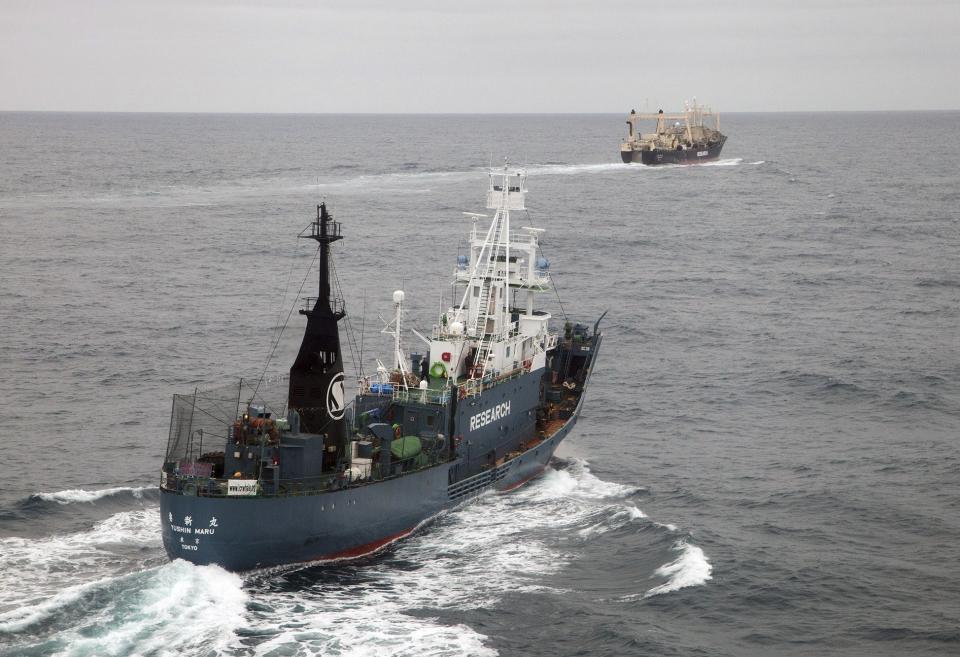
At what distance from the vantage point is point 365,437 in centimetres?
4181

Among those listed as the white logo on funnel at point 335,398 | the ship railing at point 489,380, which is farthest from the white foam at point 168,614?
the ship railing at point 489,380

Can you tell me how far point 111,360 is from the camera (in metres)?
64.8

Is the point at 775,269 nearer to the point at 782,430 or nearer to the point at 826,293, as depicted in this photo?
the point at 826,293

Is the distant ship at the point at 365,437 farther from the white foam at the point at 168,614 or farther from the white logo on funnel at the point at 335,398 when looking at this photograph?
the white foam at the point at 168,614

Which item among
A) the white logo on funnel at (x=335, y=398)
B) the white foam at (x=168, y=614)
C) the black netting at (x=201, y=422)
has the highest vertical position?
the white logo on funnel at (x=335, y=398)

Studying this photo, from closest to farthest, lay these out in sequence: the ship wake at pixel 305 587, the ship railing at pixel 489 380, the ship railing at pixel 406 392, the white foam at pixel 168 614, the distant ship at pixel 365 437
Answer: the white foam at pixel 168 614 < the ship wake at pixel 305 587 < the distant ship at pixel 365 437 < the ship railing at pixel 406 392 < the ship railing at pixel 489 380

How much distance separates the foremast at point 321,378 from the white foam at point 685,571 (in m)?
11.8

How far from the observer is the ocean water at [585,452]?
34.2 meters

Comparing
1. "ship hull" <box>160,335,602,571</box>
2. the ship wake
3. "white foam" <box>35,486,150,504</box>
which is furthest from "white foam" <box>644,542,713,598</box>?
"white foam" <box>35,486,150,504</box>

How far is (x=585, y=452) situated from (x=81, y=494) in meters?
21.9

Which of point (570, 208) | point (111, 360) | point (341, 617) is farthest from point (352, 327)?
point (570, 208)

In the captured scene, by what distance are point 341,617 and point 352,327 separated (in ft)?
126

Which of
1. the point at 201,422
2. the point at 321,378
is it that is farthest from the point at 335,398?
the point at 201,422

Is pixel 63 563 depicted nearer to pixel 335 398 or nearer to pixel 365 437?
pixel 335 398
